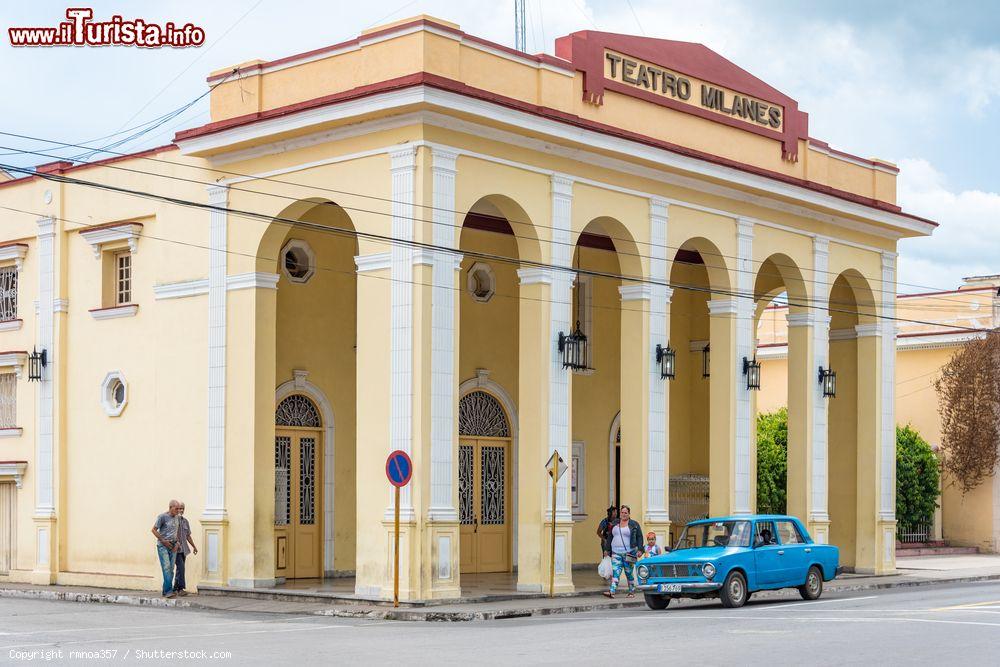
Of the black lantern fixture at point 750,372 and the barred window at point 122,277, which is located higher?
the barred window at point 122,277

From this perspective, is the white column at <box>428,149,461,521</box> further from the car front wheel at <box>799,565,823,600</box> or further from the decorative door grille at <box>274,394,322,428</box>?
the car front wheel at <box>799,565,823,600</box>

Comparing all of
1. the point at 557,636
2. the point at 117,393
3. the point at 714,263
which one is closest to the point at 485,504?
the point at 714,263

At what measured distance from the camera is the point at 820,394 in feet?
94.2

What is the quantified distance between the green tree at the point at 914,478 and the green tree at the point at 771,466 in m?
3.93

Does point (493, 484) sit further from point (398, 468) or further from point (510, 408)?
point (398, 468)

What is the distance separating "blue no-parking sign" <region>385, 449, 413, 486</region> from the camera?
63.4 ft

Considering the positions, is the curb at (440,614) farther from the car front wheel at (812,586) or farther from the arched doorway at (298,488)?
the arched doorway at (298,488)

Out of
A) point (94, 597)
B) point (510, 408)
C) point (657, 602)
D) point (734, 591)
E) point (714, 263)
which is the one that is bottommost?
point (94, 597)

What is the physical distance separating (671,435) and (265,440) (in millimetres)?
11661

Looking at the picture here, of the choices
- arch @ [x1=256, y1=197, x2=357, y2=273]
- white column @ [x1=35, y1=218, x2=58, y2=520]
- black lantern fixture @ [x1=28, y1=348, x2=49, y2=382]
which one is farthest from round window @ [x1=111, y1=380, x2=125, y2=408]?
arch @ [x1=256, y1=197, x2=357, y2=273]

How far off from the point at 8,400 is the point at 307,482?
247 inches

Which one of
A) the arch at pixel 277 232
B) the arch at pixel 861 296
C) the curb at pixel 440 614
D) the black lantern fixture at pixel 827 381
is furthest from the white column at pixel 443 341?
the arch at pixel 861 296

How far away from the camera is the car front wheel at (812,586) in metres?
22.0

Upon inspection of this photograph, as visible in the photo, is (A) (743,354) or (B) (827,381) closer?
(A) (743,354)
